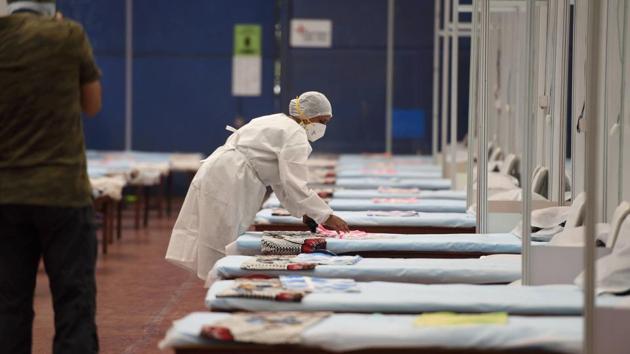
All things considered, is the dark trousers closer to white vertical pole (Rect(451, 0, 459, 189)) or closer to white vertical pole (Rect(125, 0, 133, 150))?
white vertical pole (Rect(451, 0, 459, 189))

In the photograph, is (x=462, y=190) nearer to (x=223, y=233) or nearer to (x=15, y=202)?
(x=223, y=233)

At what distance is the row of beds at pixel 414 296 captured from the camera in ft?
11.6

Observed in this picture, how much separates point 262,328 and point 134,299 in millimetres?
4072

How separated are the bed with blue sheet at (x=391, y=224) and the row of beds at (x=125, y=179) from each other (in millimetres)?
1932

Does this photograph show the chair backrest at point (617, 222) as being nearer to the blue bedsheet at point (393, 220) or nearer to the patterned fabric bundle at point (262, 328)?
the patterned fabric bundle at point (262, 328)

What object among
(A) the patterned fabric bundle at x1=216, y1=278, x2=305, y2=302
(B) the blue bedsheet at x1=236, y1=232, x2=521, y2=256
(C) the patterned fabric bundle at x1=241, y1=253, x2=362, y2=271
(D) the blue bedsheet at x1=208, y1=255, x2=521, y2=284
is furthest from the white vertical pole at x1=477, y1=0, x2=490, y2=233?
(A) the patterned fabric bundle at x1=216, y1=278, x2=305, y2=302

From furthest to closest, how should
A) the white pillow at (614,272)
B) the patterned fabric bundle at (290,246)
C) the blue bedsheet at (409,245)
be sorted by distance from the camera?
the blue bedsheet at (409,245), the patterned fabric bundle at (290,246), the white pillow at (614,272)

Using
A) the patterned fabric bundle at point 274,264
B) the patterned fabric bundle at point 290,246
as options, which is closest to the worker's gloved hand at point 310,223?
the patterned fabric bundle at point 290,246

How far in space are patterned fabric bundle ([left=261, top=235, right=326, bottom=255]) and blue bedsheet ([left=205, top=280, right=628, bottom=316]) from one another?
49.5 inches

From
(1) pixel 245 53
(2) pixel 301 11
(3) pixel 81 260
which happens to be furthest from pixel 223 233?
(1) pixel 245 53

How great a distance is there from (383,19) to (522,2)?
5326 mm

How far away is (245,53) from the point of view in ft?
51.5

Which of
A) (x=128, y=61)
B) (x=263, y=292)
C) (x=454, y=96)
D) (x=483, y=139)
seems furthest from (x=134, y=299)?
(x=128, y=61)

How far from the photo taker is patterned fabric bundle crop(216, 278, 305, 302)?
13.4 ft
